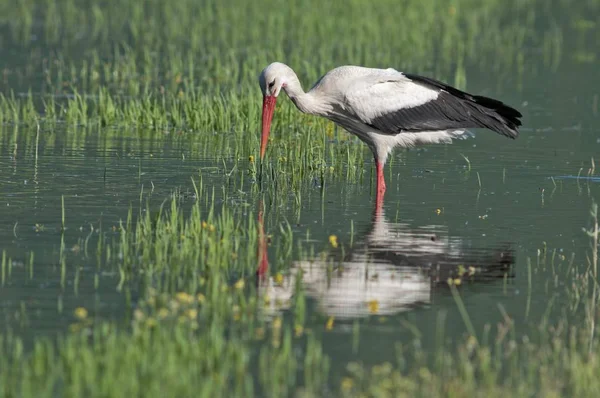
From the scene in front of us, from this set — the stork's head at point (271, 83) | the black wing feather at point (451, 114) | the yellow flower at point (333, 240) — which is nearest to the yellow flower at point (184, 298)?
the yellow flower at point (333, 240)

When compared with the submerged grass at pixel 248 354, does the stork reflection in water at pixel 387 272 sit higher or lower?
higher

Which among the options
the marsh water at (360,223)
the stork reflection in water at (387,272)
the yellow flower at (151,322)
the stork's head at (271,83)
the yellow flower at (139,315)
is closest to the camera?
the yellow flower at (151,322)

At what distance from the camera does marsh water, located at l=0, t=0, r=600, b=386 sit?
314 inches

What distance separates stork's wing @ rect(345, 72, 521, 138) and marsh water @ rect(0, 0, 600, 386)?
0.62 m

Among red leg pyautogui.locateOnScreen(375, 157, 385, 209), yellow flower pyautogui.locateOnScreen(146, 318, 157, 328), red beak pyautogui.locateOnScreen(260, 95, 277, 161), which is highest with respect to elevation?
red beak pyautogui.locateOnScreen(260, 95, 277, 161)

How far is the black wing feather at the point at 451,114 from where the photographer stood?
12969 millimetres

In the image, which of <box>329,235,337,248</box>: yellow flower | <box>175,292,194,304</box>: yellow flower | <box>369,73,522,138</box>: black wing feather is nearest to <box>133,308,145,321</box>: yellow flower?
<box>175,292,194,304</box>: yellow flower

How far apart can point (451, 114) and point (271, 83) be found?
1.82m

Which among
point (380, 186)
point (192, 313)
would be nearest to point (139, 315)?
point (192, 313)

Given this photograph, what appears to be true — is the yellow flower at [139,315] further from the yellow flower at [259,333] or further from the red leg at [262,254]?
the red leg at [262,254]

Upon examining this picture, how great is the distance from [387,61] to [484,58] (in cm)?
344

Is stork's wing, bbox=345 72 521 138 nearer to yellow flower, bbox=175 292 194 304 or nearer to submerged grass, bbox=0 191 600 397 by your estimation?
submerged grass, bbox=0 191 600 397

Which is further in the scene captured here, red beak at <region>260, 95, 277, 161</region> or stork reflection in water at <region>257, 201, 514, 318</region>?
red beak at <region>260, 95, 277, 161</region>

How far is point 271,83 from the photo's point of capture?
41.2 feet
